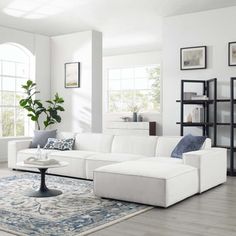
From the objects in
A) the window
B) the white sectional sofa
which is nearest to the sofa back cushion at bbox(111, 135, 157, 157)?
the white sectional sofa

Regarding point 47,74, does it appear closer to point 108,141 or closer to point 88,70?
point 88,70

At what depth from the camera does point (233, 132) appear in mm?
6391

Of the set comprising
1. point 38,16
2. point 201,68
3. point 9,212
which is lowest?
point 9,212

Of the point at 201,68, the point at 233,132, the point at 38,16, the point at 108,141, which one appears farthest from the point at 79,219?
the point at 38,16

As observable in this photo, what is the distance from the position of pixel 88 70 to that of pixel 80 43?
0.64m

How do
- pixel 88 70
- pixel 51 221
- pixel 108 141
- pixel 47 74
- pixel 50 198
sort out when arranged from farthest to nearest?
pixel 47 74 → pixel 88 70 → pixel 108 141 → pixel 50 198 → pixel 51 221

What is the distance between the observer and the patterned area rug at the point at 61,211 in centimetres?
333

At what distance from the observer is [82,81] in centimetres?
861

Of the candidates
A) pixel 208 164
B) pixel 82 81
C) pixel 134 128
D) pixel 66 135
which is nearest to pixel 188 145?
pixel 208 164

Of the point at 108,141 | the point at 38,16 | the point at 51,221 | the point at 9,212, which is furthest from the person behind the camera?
the point at 38,16

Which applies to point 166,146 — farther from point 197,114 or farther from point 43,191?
point 43,191

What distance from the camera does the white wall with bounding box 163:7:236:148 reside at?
6.61m

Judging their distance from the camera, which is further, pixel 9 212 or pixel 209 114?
pixel 209 114

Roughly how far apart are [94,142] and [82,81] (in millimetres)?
2564
